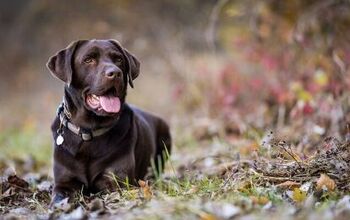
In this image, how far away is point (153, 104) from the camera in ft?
40.8

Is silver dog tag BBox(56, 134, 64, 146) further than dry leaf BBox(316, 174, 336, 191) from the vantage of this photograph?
Yes

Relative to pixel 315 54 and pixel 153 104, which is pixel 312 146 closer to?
pixel 315 54

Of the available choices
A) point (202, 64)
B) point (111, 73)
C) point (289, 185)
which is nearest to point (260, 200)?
point (289, 185)

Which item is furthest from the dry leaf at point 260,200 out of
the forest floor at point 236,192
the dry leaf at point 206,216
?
the dry leaf at point 206,216

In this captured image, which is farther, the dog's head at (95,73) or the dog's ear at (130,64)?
the dog's ear at (130,64)

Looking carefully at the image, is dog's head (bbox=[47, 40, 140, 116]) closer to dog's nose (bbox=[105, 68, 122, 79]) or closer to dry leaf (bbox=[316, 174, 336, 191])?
dog's nose (bbox=[105, 68, 122, 79])

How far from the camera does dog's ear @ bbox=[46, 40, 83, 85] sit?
522 centimetres

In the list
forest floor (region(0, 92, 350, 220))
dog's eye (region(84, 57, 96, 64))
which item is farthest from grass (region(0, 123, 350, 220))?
dog's eye (region(84, 57, 96, 64))

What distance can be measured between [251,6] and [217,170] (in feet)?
13.9

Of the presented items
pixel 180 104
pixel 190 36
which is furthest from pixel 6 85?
pixel 180 104

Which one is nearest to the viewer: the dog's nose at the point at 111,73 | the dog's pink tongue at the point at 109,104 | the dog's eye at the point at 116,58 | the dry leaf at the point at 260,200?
the dry leaf at the point at 260,200

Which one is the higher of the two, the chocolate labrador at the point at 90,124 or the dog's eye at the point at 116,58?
the dog's eye at the point at 116,58

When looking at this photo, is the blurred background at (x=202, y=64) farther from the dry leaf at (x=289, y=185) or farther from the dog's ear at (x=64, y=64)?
the dog's ear at (x=64, y=64)

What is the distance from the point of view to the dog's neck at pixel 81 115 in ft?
17.3
